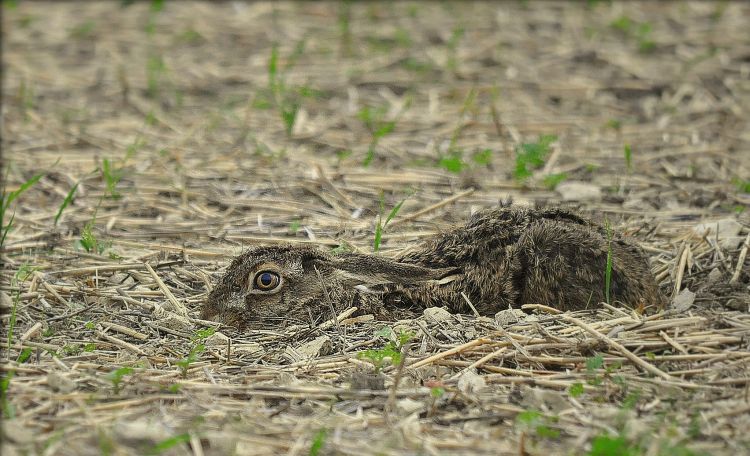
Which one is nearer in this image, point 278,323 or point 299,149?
point 278,323

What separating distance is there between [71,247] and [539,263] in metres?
2.94

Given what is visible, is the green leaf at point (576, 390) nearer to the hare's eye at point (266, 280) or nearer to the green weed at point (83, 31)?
the hare's eye at point (266, 280)

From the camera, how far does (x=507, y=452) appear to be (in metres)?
4.05

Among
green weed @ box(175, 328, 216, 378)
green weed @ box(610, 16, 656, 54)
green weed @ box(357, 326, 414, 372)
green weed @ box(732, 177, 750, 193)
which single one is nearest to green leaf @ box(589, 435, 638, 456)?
green weed @ box(357, 326, 414, 372)

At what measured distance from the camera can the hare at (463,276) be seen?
218 inches

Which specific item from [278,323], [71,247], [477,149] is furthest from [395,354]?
[477,149]

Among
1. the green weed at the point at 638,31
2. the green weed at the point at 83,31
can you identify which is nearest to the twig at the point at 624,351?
the green weed at the point at 638,31

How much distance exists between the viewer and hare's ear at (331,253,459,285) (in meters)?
5.67

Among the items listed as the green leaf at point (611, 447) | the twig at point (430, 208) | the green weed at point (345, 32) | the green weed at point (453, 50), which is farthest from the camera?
the green weed at point (345, 32)

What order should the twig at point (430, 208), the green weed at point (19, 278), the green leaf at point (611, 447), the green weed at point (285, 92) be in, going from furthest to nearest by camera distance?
the green weed at point (285, 92) < the twig at point (430, 208) < the green weed at point (19, 278) < the green leaf at point (611, 447)

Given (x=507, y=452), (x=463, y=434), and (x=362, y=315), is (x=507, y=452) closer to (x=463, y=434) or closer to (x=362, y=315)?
(x=463, y=434)

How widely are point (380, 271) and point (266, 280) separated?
24.9 inches

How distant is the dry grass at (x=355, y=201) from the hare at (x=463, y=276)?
0.17 meters

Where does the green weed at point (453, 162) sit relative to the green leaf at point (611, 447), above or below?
above
